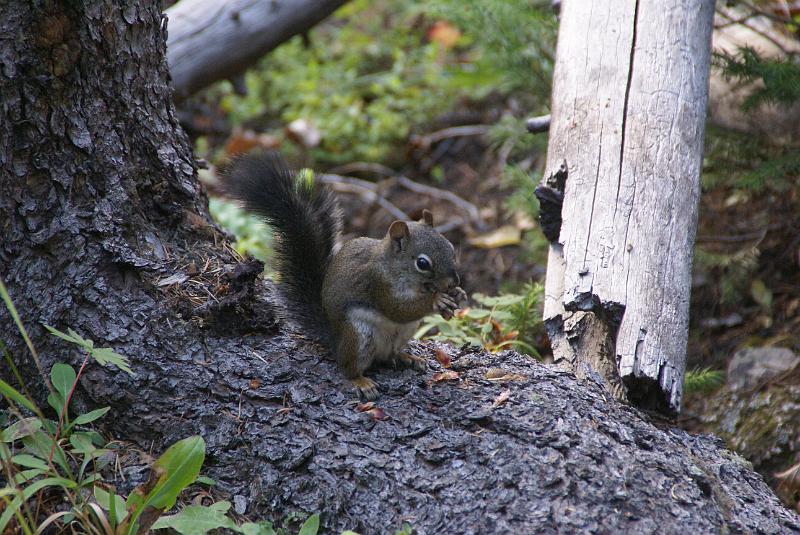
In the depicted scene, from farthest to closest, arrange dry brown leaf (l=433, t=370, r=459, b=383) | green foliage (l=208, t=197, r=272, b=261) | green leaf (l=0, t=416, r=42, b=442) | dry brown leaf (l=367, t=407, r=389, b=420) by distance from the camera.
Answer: green foliage (l=208, t=197, r=272, b=261)
dry brown leaf (l=433, t=370, r=459, b=383)
dry brown leaf (l=367, t=407, r=389, b=420)
green leaf (l=0, t=416, r=42, b=442)

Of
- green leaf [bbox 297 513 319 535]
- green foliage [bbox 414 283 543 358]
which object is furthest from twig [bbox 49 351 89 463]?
green foliage [bbox 414 283 543 358]

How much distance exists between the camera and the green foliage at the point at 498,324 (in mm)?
3152

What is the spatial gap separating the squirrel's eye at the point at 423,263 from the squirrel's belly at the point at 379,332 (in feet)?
0.62

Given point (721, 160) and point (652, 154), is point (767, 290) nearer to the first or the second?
point (721, 160)

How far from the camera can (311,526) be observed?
6.33ft

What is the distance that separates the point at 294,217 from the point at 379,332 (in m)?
0.48

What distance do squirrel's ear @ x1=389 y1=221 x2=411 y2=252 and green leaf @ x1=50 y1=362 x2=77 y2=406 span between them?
1081 mm

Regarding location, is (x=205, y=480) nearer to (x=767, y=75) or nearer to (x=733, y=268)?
(x=767, y=75)

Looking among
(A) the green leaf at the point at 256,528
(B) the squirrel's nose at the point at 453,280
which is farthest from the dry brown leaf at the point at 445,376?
(A) the green leaf at the point at 256,528

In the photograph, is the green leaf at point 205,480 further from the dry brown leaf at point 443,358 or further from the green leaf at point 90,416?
the dry brown leaf at point 443,358

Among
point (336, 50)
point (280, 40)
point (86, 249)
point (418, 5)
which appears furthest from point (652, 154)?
point (336, 50)

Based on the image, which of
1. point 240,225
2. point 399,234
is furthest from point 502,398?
point 240,225

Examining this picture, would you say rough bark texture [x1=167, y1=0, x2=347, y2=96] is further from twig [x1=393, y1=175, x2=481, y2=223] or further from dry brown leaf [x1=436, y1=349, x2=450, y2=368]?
dry brown leaf [x1=436, y1=349, x2=450, y2=368]

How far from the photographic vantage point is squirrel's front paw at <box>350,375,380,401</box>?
235 cm
